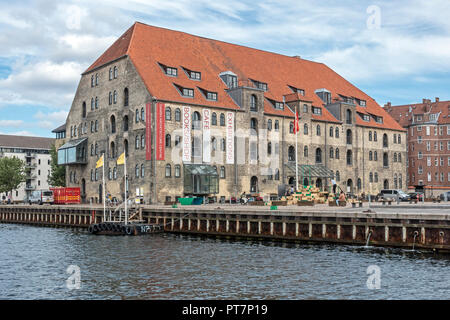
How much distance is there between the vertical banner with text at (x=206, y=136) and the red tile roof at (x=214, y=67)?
159 centimetres

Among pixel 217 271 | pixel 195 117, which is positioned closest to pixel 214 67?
pixel 195 117

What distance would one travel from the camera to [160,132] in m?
71.1

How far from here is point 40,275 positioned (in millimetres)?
30219

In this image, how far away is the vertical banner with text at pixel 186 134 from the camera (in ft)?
241

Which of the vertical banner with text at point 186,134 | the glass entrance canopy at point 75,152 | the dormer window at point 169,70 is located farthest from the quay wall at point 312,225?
the glass entrance canopy at point 75,152

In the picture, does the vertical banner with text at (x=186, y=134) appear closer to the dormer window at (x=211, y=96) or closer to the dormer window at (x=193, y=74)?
the dormer window at (x=211, y=96)

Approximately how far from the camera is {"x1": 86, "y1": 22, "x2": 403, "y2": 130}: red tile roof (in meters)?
76.4

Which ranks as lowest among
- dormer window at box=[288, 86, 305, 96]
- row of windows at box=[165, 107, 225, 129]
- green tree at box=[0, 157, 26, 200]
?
green tree at box=[0, 157, 26, 200]

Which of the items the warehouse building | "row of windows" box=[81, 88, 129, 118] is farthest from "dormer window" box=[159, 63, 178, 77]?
"row of windows" box=[81, 88, 129, 118]

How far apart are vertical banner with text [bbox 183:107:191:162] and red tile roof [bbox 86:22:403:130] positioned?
68.9 inches

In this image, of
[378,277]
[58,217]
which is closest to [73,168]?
[58,217]

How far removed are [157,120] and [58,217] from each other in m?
16.6

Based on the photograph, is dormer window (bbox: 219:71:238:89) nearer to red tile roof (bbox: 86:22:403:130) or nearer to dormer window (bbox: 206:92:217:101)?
red tile roof (bbox: 86:22:403:130)

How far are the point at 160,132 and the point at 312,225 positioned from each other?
1283 inches
